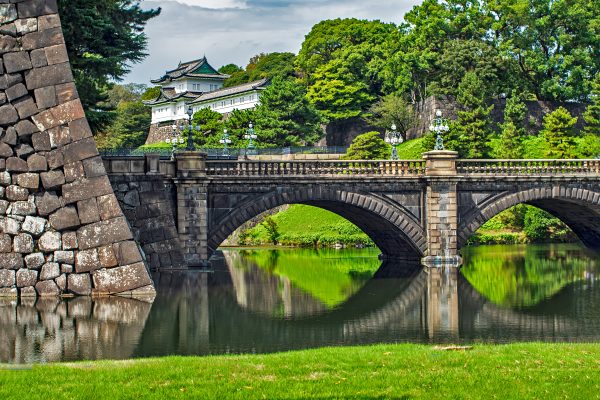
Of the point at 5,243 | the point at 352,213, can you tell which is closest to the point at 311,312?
the point at 5,243

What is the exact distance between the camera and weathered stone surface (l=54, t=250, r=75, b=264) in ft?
95.0

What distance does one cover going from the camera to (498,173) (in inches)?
1917

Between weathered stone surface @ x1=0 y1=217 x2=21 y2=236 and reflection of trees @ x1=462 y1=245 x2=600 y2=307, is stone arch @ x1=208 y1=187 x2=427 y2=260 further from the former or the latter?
weathered stone surface @ x1=0 y1=217 x2=21 y2=236

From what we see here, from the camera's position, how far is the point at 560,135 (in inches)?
2948

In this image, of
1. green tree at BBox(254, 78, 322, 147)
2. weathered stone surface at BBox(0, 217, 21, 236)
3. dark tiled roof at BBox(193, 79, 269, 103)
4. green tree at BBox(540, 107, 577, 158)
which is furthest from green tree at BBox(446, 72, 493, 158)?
weathered stone surface at BBox(0, 217, 21, 236)

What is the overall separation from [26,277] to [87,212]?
2.94 meters

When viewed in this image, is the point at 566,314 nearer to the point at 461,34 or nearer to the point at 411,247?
the point at 411,247

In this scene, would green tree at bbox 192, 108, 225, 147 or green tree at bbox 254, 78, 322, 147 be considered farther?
green tree at bbox 192, 108, 225, 147

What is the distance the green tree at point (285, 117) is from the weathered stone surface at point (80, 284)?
2060 inches

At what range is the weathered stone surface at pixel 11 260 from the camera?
95.3 feet

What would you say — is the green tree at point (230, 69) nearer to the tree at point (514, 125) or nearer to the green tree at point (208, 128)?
the green tree at point (208, 128)

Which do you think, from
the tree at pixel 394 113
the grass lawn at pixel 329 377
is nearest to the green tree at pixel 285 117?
the tree at pixel 394 113

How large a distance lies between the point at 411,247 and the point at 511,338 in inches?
887

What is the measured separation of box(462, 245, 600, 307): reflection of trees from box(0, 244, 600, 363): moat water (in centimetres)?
10
